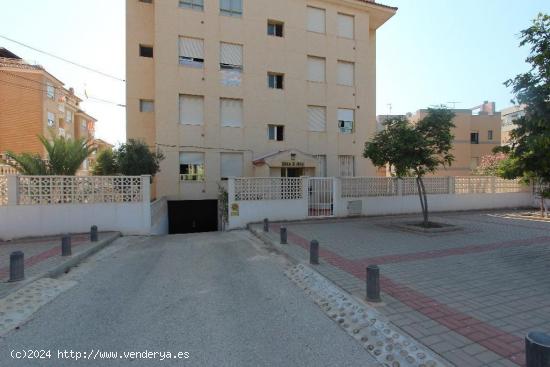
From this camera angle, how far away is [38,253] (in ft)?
25.2

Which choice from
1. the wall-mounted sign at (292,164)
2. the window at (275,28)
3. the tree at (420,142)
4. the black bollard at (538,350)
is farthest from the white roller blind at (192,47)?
the black bollard at (538,350)

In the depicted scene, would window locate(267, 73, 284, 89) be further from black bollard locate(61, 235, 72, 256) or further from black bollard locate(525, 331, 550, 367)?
black bollard locate(525, 331, 550, 367)

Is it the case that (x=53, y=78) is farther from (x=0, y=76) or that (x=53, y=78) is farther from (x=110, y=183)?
(x=110, y=183)

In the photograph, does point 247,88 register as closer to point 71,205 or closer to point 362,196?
point 362,196

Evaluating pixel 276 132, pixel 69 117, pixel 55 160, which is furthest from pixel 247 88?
pixel 69 117

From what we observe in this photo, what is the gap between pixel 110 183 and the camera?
415 inches

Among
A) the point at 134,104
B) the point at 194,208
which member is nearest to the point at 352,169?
the point at 194,208

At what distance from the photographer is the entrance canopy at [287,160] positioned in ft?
55.1

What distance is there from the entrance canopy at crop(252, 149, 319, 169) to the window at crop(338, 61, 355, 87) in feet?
20.8

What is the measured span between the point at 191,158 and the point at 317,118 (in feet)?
26.9

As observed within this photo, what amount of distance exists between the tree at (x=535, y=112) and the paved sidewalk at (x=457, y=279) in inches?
78.9

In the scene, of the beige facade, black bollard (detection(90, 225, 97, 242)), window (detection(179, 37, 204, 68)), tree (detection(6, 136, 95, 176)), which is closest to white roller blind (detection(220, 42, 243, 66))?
the beige facade

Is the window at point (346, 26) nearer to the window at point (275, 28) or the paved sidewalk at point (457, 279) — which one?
the window at point (275, 28)

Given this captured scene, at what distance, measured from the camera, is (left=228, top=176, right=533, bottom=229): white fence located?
12.4 metres
